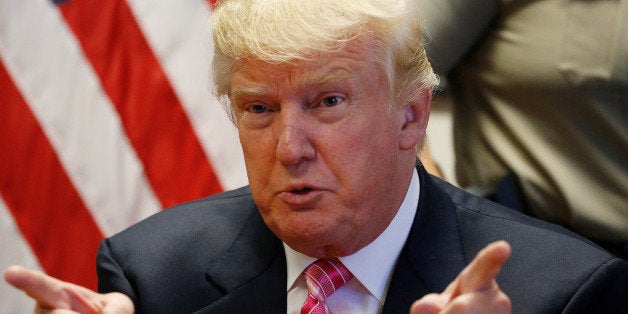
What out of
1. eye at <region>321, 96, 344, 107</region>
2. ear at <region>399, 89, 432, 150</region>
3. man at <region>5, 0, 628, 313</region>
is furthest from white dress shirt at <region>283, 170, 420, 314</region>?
eye at <region>321, 96, 344, 107</region>

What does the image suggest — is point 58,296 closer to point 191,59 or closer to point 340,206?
point 340,206

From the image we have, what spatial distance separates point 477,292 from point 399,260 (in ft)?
1.21

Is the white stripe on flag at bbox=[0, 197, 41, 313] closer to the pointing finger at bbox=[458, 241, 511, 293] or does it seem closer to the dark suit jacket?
the dark suit jacket

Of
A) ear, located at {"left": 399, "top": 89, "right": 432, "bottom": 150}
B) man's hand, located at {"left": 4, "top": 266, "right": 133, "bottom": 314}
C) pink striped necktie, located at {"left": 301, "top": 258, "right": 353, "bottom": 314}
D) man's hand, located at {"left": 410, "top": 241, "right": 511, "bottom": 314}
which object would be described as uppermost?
man's hand, located at {"left": 4, "top": 266, "right": 133, "bottom": 314}

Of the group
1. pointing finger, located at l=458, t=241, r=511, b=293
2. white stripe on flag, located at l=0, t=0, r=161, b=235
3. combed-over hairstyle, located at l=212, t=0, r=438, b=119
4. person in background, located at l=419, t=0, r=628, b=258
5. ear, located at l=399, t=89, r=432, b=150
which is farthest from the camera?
white stripe on flag, located at l=0, t=0, r=161, b=235

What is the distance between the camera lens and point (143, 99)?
7.43 feet

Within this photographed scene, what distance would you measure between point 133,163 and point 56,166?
0.55 ft

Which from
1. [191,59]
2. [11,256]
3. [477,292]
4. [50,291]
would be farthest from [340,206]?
[11,256]

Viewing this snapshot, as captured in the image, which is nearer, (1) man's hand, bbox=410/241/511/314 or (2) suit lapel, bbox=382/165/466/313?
(1) man's hand, bbox=410/241/511/314

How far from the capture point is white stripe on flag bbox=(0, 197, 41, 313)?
220 centimetres

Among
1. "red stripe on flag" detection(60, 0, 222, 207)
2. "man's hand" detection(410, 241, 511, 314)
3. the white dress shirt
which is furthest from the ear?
"red stripe on flag" detection(60, 0, 222, 207)

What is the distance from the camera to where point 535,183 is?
70.5 inches

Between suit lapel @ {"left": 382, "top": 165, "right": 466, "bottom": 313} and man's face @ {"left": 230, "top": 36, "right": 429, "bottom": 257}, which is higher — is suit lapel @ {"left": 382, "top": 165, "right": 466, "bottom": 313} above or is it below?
below

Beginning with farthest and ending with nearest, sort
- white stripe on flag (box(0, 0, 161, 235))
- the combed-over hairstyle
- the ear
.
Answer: white stripe on flag (box(0, 0, 161, 235))
the ear
the combed-over hairstyle
